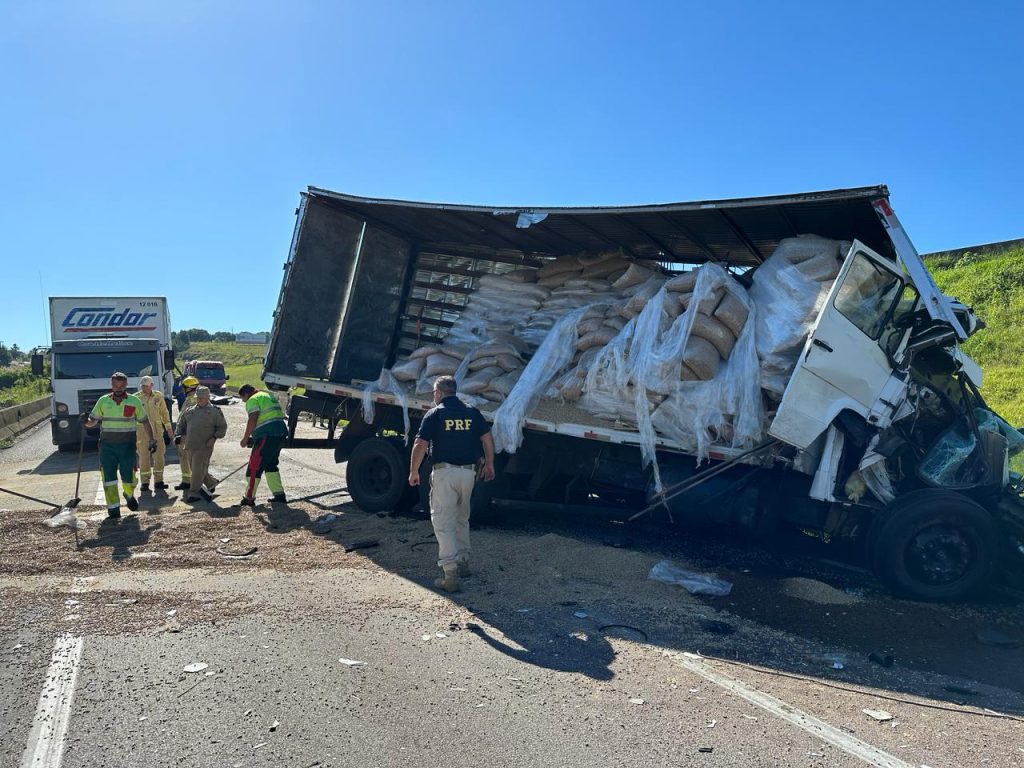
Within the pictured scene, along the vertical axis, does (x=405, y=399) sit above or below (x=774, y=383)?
below

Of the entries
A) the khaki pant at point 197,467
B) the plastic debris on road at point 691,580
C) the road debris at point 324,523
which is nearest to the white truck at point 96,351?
the khaki pant at point 197,467

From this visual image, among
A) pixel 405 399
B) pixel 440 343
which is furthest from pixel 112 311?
pixel 405 399

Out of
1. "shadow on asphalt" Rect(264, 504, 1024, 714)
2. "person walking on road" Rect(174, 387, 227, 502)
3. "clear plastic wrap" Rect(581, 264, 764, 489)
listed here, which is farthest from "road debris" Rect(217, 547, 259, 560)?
"clear plastic wrap" Rect(581, 264, 764, 489)

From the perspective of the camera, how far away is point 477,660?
4.15 meters

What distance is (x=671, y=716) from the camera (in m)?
3.51

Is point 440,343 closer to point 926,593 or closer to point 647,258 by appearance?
point 647,258

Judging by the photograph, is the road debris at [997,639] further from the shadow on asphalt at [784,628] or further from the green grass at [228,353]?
the green grass at [228,353]

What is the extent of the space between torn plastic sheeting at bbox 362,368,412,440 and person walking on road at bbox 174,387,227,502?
6.15ft

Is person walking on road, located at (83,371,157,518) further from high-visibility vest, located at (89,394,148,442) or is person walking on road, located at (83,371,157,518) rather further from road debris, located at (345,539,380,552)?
road debris, located at (345,539,380,552)

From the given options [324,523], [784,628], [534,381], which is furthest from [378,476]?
[784,628]

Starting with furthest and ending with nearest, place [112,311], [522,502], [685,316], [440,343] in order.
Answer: [112,311] < [440,343] < [522,502] < [685,316]

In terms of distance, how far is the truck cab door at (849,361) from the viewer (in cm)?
562

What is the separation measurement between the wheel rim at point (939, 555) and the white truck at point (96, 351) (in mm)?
12494

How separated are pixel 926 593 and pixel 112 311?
14.9m
